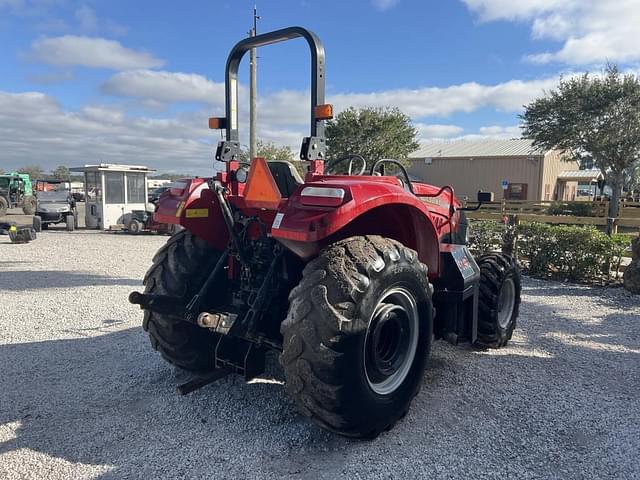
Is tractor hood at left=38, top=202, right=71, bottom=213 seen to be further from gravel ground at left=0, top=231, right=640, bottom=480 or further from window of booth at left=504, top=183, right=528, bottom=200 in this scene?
window of booth at left=504, top=183, right=528, bottom=200

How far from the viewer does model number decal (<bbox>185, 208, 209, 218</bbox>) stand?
3.77 m

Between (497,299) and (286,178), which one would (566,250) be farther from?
(286,178)

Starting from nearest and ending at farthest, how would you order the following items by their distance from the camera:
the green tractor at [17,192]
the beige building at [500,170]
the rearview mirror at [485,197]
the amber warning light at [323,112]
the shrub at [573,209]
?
the amber warning light at [323,112] < the rearview mirror at [485,197] < the shrub at [573,209] < the green tractor at [17,192] < the beige building at [500,170]

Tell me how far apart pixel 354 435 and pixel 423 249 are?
1584mm

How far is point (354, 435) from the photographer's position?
9.73 feet

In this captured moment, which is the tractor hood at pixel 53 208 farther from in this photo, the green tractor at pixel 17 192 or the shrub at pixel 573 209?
the shrub at pixel 573 209

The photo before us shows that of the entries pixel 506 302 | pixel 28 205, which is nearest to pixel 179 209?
pixel 506 302

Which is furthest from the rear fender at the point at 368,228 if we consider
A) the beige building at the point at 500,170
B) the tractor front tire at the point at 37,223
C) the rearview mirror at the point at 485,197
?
the beige building at the point at 500,170

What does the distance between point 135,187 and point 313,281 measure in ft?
56.0

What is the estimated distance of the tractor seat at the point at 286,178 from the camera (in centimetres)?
366

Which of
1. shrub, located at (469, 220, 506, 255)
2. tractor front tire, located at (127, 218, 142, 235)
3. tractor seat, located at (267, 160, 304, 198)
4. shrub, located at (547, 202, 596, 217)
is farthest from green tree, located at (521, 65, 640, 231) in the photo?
tractor seat, located at (267, 160, 304, 198)

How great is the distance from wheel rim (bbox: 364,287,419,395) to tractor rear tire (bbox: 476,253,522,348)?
1.56m

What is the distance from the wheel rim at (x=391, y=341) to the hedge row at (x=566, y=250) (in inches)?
243

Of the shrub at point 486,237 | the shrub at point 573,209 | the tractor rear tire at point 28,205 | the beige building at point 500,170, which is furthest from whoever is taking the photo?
the beige building at point 500,170
